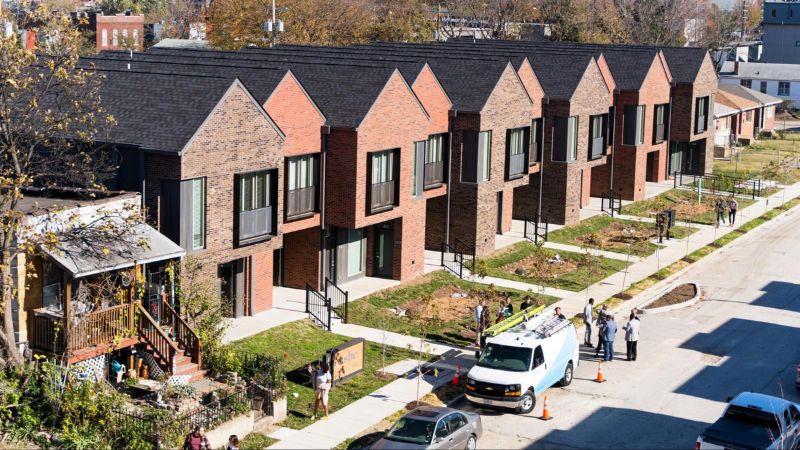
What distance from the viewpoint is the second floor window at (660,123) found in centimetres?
6950

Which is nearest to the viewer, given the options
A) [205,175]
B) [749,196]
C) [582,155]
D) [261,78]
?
[205,175]

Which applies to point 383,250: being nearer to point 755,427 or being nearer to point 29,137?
point 29,137

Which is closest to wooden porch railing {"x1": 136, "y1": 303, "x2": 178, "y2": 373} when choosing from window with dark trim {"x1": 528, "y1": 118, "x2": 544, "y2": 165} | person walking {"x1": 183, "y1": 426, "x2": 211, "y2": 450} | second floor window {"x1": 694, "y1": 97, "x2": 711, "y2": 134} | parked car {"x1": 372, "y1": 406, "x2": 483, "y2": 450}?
person walking {"x1": 183, "y1": 426, "x2": 211, "y2": 450}

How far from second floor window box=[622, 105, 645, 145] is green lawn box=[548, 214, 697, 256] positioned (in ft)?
21.6

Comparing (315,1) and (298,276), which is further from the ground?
(315,1)

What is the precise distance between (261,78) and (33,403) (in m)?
15.9

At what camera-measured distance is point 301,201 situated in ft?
134

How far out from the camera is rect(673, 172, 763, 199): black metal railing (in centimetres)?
7125

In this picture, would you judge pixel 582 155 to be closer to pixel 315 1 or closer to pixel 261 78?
pixel 261 78

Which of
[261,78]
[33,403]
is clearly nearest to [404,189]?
[261,78]

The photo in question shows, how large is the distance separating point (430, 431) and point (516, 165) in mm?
28446

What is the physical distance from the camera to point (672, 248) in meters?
55.3

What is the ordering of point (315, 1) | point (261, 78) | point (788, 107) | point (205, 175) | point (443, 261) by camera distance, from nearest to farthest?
point (205, 175)
point (261, 78)
point (443, 261)
point (315, 1)
point (788, 107)

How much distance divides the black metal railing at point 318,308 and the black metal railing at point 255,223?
2666 mm
